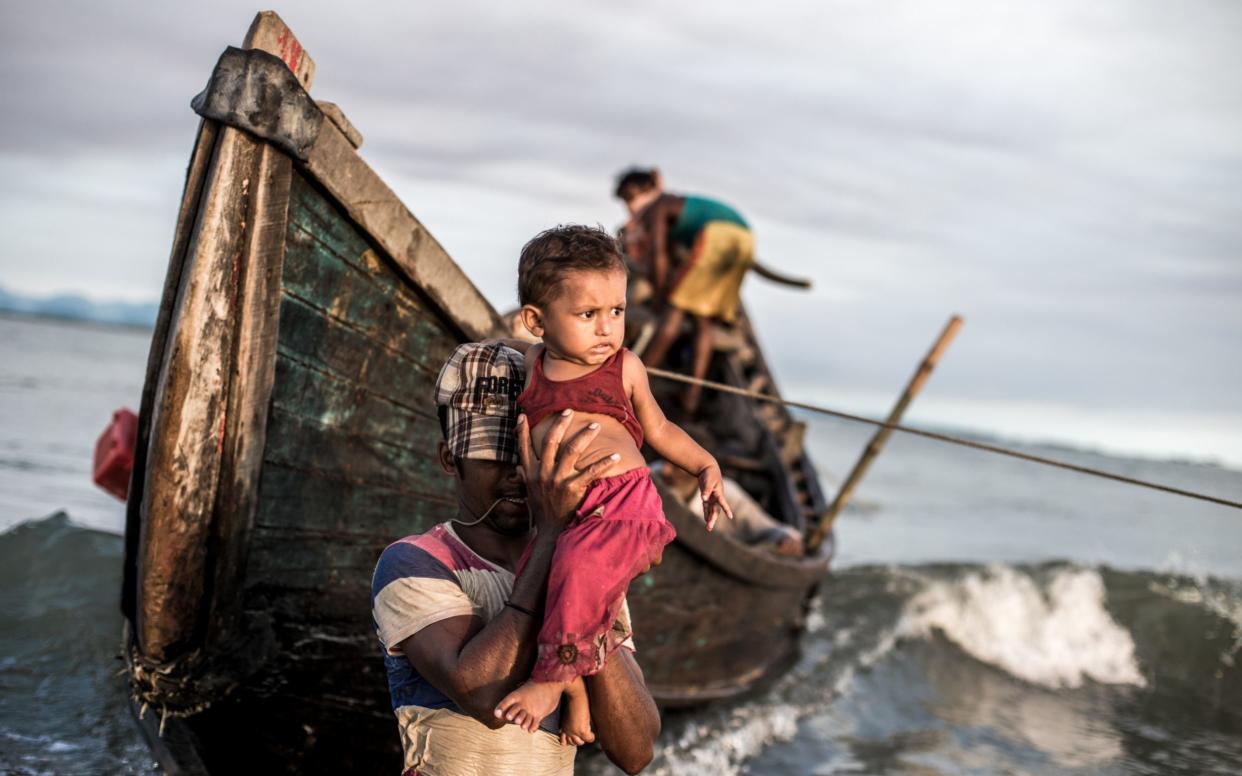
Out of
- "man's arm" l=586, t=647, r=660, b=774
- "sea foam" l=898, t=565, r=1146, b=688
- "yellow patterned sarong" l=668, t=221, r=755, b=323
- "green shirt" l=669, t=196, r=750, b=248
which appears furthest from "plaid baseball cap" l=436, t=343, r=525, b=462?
"sea foam" l=898, t=565, r=1146, b=688

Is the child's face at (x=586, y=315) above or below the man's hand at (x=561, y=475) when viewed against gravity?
above

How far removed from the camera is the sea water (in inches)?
201

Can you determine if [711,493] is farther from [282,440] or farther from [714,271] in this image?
[714,271]

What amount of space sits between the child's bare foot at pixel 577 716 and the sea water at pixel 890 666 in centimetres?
251

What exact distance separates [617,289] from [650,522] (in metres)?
0.45

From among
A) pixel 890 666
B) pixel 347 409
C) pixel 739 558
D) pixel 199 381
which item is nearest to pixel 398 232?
pixel 347 409

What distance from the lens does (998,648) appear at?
9.30 meters

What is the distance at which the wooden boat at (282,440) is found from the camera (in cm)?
271

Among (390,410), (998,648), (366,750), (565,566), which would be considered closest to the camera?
(565,566)

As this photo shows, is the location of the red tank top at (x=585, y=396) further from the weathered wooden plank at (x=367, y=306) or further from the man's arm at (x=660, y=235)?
the man's arm at (x=660, y=235)

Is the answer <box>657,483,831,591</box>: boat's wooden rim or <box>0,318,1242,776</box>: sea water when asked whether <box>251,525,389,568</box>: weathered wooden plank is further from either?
<box>0,318,1242,776</box>: sea water

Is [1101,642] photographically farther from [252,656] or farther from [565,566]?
[565,566]

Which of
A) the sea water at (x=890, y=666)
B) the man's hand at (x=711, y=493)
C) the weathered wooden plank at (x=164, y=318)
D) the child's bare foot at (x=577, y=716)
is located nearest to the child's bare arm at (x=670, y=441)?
the man's hand at (x=711, y=493)

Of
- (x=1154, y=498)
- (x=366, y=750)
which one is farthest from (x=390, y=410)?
(x=1154, y=498)
